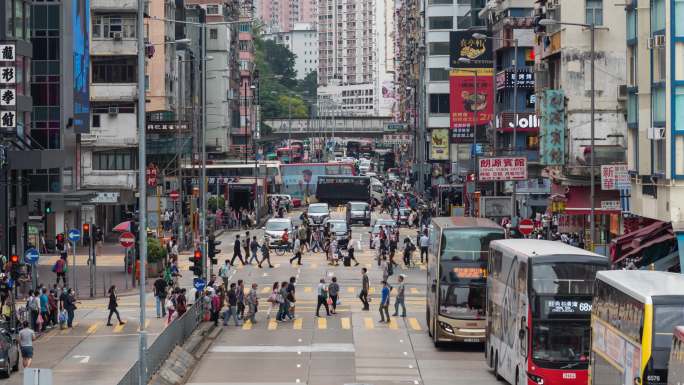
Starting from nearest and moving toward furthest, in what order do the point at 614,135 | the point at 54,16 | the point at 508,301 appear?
1. the point at 508,301
2. the point at 614,135
3. the point at 54,16

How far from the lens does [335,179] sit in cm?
10712

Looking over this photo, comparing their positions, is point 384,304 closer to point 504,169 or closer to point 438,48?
point 504,169

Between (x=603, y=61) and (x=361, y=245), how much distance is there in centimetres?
1950

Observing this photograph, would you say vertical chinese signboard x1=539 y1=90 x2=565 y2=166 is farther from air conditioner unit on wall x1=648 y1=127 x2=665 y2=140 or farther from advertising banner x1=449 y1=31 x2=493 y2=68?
advertising banner x1=449 y1=31 x2=493 y2=68

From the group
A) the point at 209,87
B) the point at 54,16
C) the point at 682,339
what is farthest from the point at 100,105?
the point at 682,339

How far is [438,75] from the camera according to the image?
415 ft

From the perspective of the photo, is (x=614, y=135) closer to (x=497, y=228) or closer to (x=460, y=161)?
(x=497, y=228)

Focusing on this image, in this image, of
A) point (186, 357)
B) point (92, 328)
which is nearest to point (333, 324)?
point (92, 328)

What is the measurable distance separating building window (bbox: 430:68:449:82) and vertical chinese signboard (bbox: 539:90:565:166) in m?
62.4

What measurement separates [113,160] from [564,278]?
58.4 metres

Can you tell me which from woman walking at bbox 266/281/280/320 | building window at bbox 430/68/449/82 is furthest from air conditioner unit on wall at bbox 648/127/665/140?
building window at bbox 430/68/449/82

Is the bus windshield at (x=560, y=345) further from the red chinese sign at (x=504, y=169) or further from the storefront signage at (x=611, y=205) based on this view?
the red chinese sign at (x=504, y=169)

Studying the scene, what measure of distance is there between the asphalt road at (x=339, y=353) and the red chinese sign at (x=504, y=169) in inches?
198

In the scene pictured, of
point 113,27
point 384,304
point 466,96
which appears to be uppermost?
point 113,27
